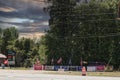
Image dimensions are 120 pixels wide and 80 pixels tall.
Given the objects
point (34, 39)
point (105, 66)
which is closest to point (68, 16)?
point (105, 66)

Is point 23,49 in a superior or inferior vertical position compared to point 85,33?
inferior

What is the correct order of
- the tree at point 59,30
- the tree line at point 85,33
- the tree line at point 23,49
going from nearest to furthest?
the tree line at point 85,33 → the tree at point 59,30 → the tree line at point 23,49

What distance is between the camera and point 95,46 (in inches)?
3196

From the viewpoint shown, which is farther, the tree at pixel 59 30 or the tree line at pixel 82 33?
the tree at pixel 59 30

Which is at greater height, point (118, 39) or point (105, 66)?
point (118, 39)

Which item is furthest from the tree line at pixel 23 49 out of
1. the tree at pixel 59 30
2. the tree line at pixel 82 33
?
the tree line at pixel 82 33

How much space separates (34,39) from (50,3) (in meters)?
46.6

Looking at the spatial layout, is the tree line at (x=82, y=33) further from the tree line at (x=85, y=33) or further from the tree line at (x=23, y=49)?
the tree line at (x=23, y=49)

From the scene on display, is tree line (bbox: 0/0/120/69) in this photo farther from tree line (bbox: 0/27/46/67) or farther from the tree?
tree line (bbox: 0/27/46/67)

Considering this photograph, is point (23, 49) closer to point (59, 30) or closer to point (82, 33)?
point (59, 30)

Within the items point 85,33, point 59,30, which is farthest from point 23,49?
point 85,33

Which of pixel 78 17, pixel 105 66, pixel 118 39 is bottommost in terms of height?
pixel 105 66

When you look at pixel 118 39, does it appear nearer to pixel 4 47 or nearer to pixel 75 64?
pixel 75 64

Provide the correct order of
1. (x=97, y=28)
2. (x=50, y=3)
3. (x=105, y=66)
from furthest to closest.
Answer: (x=50, y=3) < (x=97, y=28) < (x=105, y=66)
